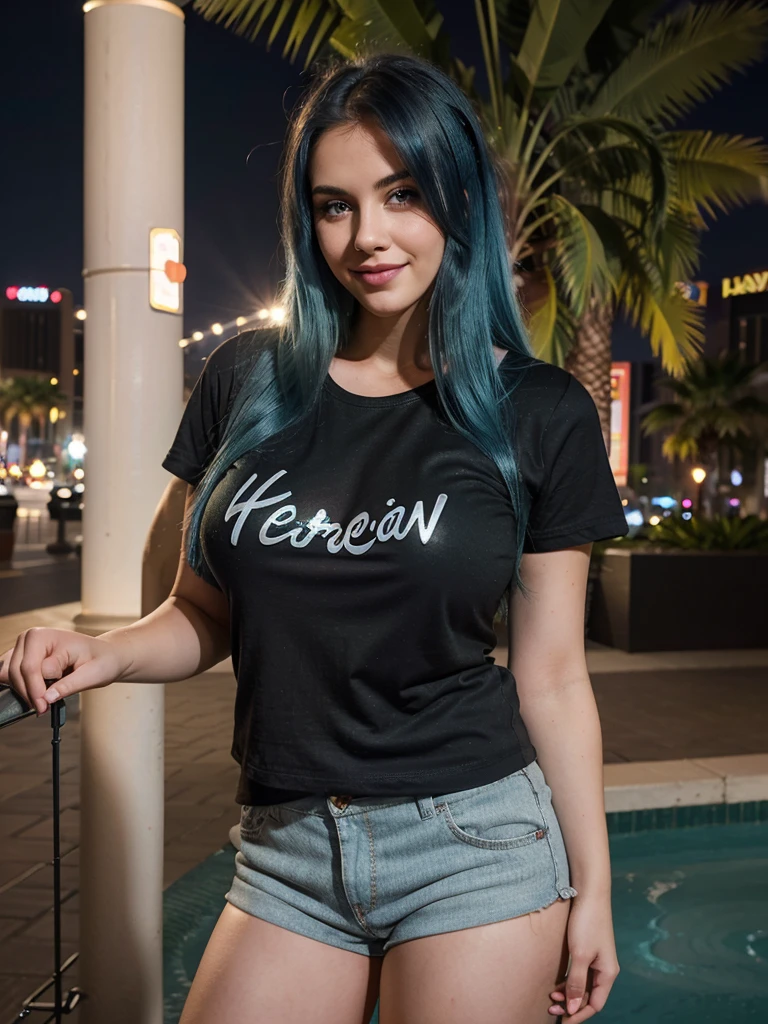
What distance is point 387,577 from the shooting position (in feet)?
5.49

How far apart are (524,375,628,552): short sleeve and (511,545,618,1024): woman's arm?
43 mm

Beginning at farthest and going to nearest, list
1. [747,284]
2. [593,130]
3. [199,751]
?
[747,284] → [593,130] → [199,751]

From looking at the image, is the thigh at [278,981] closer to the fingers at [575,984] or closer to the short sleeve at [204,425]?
the fingers at [575,984]

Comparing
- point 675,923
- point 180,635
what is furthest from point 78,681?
point 675,923

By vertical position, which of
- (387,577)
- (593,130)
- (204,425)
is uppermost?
(593,130)

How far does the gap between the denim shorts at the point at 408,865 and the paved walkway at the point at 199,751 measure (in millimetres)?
2108

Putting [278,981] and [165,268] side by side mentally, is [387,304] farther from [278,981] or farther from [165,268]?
[165,268]

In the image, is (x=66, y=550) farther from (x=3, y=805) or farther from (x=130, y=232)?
(x=130, y=232)

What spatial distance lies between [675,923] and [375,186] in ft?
15.3

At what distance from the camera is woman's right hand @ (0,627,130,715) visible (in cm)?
160

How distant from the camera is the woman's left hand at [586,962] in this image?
68.5 inches

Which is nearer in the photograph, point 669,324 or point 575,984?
point 575,984

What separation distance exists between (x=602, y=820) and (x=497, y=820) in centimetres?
21

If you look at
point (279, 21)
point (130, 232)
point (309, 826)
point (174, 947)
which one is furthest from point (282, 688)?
point (279, 21)
